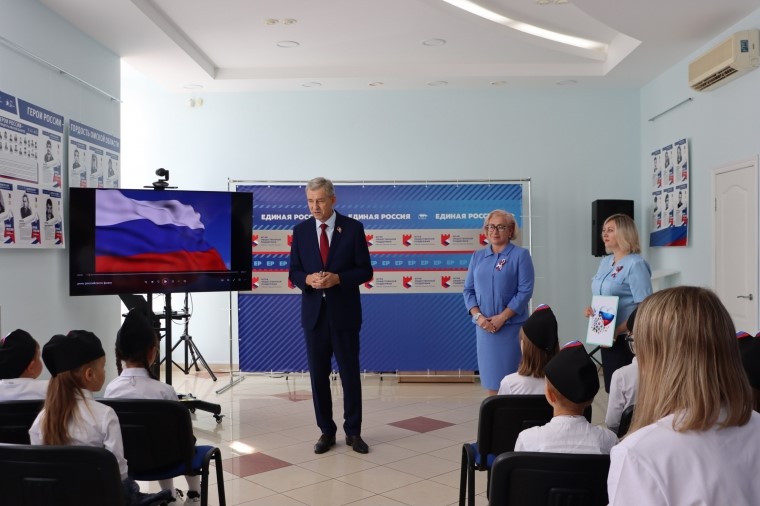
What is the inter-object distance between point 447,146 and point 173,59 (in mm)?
3242

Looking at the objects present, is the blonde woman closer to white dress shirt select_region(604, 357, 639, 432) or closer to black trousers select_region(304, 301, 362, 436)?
white dress shirt select_region(604, 357, 639, 432)

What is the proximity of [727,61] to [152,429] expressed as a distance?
5016mm

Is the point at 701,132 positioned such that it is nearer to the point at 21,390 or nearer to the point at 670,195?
the point at 670,195

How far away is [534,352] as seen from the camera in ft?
10.3

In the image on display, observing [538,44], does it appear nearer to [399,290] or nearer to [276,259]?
[399,290]

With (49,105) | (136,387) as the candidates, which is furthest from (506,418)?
(49,105)

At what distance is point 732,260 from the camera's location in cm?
587

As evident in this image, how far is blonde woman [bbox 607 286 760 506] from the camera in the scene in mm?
1163

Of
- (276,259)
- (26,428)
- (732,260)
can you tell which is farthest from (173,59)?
(732,260)

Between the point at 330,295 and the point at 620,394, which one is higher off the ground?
the point at 330,295

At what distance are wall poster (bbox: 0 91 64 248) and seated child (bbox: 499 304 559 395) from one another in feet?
11.5

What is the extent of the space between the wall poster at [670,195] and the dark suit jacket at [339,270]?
372cm

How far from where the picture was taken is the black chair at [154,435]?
282 cm

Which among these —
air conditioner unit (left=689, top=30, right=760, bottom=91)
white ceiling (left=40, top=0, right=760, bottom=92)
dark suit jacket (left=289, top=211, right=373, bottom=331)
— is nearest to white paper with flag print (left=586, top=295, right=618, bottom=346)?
dark suit jacket (left=289, top=211, right=373, bottom=331)
